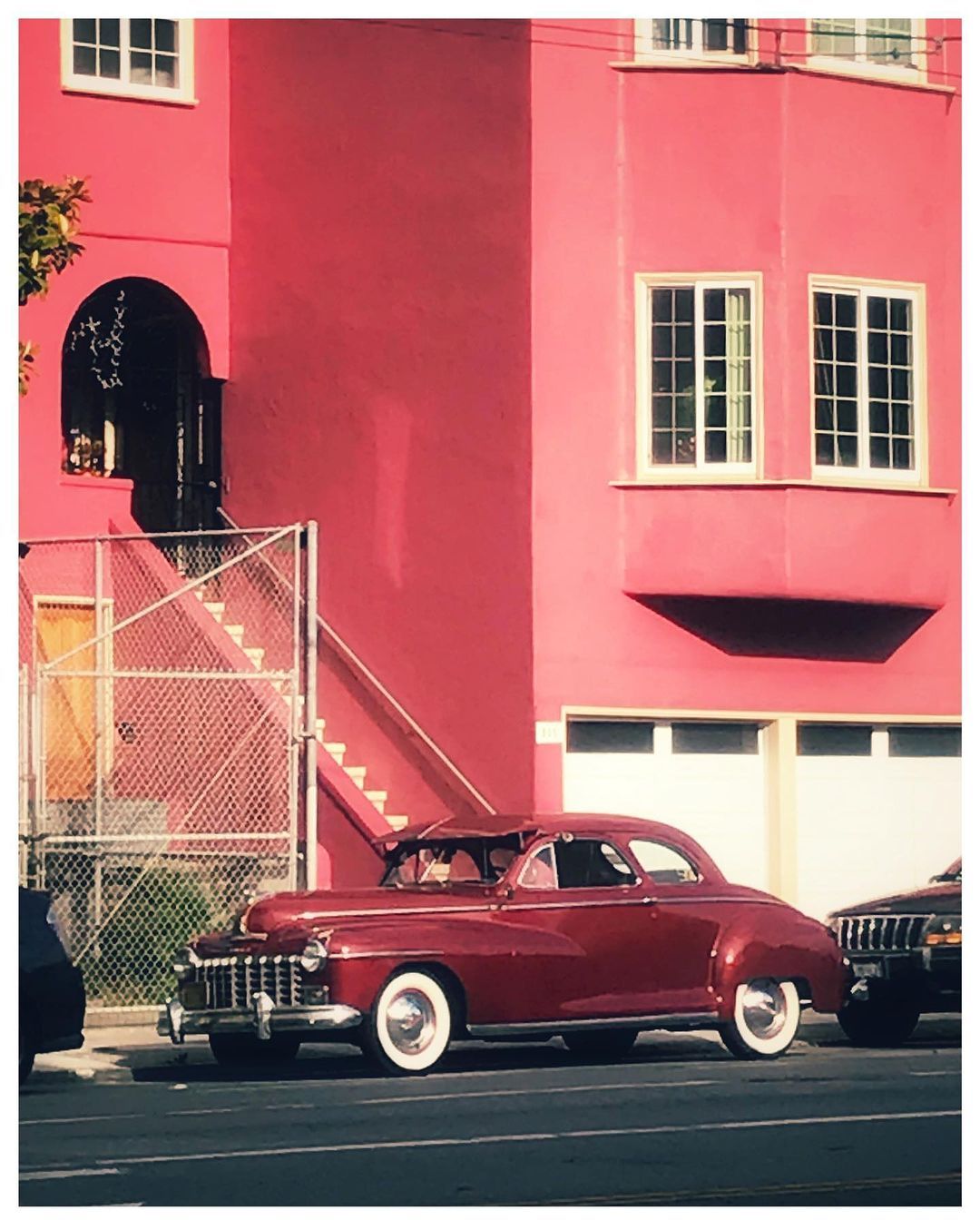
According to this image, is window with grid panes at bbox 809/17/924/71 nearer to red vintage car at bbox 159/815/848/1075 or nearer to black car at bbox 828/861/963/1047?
black car at bbox 828/861/963/1047

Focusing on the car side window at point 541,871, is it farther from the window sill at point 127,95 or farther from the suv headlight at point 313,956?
the window sill at point 127,95

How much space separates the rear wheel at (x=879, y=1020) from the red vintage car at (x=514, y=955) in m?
1.23

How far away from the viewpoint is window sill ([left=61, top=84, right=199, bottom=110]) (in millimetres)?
26375

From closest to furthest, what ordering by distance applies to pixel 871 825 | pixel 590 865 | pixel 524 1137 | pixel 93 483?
pixel 524 1137, pixel 590 865, pixel 871 825, pixel 93 483

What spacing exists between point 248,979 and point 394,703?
778 centimetres

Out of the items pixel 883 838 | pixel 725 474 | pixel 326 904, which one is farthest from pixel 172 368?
pixel 326 904

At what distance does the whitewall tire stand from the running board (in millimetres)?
248

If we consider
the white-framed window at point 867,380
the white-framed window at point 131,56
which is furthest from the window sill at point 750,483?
the white-framed window at point 131,56

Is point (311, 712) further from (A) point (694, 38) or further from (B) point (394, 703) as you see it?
(A) point (694, 38)

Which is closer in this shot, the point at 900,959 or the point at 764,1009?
the point at 764,1009

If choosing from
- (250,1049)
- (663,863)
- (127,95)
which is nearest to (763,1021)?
(663,863)

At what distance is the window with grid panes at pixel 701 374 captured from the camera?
24.7 m

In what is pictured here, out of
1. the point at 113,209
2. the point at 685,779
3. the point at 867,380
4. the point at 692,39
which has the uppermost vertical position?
the point at 692,39

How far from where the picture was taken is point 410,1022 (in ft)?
56.5
